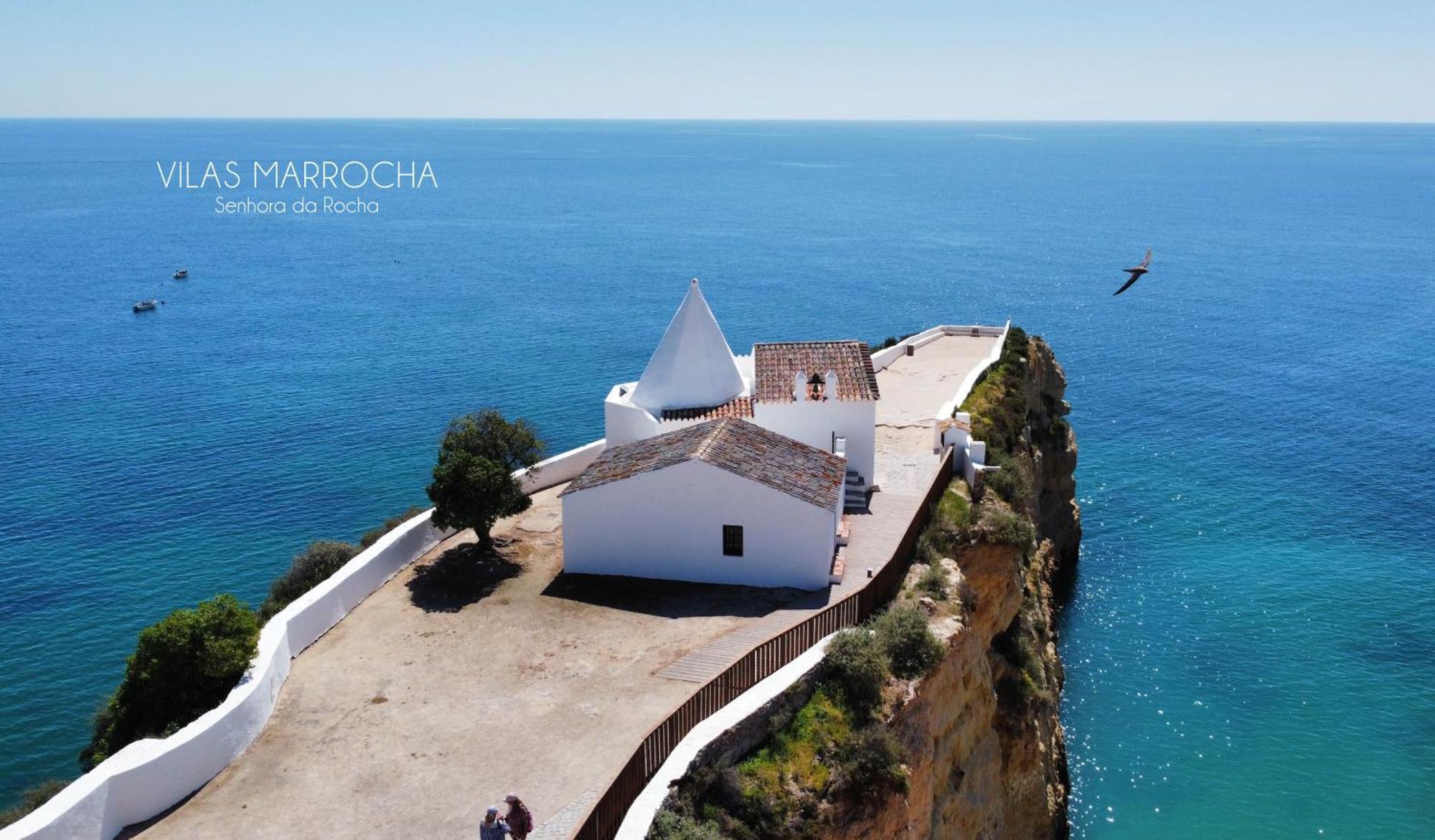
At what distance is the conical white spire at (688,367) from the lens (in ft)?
103

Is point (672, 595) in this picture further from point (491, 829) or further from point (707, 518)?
point (491, 829)

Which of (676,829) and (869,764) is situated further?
(869,764)

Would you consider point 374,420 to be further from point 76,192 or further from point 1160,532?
point 76,192

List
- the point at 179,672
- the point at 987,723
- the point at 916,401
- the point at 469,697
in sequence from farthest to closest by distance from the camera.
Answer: the point at 916,401
the point at 987,723
the point at 469,697
the point at 179,672

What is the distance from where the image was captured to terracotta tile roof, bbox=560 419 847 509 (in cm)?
2461

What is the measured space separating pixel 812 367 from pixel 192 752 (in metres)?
19.4

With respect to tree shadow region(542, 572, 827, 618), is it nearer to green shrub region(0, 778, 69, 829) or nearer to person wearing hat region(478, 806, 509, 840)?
person wearing hat region(478, 806, 509, 840)

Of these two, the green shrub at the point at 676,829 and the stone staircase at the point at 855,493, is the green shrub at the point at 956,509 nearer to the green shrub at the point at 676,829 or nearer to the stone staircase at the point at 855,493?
the stone staircase at the point at 855,493

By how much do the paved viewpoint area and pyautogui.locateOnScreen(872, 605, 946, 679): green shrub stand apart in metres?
2.86

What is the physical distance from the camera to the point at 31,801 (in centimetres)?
2516

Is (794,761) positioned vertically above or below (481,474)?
below

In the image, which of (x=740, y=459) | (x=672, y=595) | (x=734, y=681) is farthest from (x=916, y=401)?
(x=734, y=681)

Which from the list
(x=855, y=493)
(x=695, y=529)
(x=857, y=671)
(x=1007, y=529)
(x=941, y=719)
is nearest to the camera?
(x=857, y=671)

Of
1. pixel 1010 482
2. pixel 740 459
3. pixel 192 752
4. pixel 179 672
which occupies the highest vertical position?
pixel 740 459
